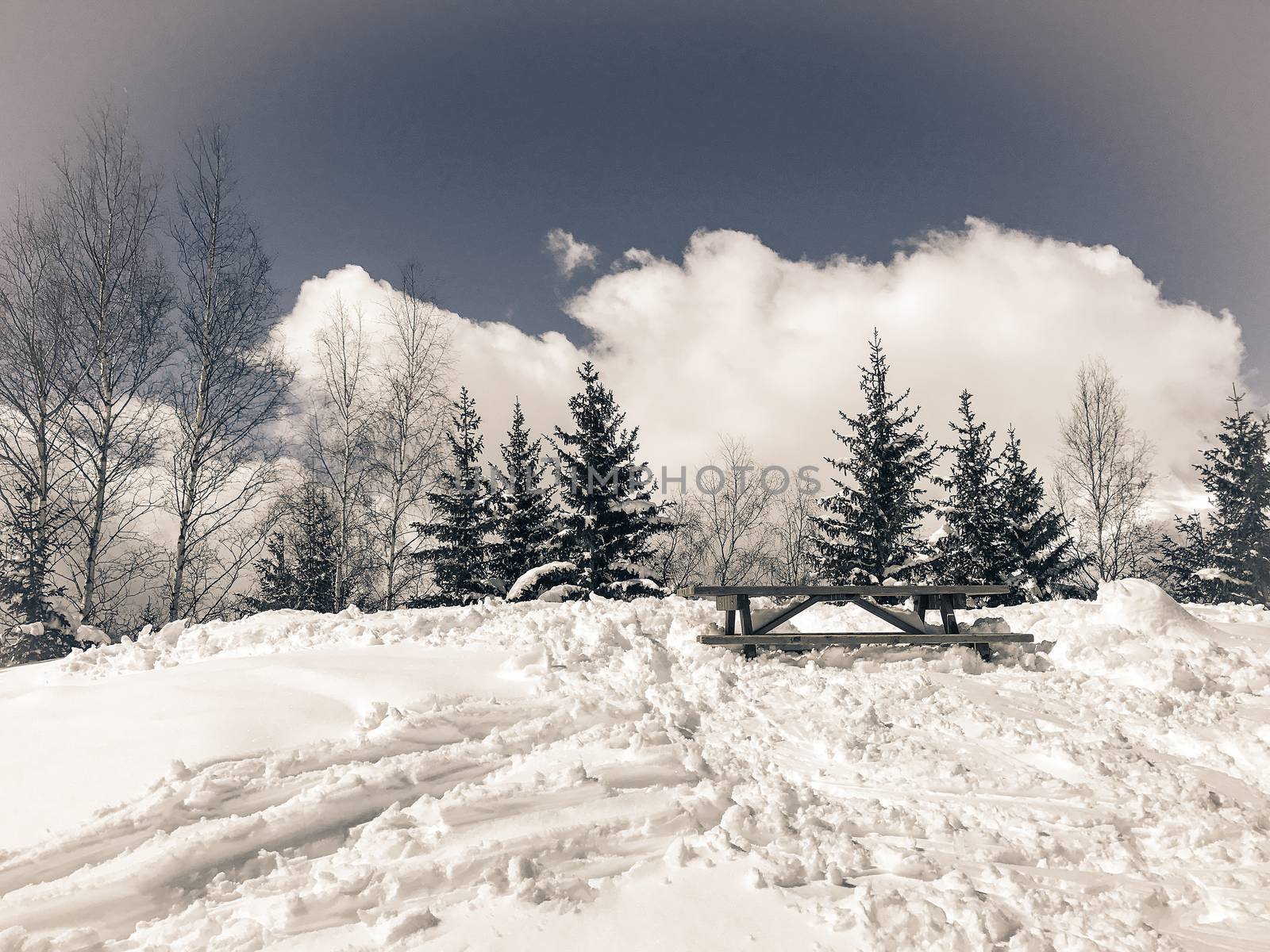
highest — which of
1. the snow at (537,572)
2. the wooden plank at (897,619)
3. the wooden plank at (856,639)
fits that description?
the snow at (537,572)

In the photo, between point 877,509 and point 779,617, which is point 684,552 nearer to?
point 877,509

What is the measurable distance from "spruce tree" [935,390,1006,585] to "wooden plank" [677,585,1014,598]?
12.0 metres

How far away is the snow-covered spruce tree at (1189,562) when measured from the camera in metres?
20.9

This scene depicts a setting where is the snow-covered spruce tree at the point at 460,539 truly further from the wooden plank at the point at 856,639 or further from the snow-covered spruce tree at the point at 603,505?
the wooden plank at the point at 856,639

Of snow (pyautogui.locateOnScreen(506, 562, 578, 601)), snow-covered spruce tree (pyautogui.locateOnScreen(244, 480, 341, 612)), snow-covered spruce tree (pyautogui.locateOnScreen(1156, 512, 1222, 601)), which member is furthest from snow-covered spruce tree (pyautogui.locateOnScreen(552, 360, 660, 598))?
snow-covered spruce tree (pyautogui.locateOnScreen(1156, 512, 1222, 601))

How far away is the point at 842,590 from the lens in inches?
231

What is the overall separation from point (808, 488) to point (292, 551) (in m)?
26.0

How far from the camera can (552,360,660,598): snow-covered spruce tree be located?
15.9m

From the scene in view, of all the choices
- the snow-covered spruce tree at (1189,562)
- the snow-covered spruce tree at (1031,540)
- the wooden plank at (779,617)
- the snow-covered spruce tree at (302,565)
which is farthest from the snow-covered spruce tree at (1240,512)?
the snow-covered spruce tree at (302,565)

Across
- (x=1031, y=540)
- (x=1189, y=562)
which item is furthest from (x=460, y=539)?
(x=1189, y=562)

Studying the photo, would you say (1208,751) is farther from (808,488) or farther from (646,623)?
(808,488)

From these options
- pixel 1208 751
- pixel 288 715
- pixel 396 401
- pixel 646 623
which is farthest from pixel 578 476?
pixel 1208 751

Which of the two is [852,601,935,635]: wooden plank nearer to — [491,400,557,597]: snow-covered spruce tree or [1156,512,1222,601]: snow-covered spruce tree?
[491,400,557,597]: snow-covered spruce tree

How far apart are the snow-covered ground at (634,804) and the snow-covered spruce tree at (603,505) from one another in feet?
34.2
